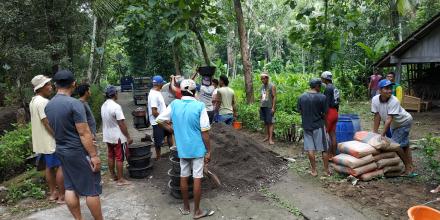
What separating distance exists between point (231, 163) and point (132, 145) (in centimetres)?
188

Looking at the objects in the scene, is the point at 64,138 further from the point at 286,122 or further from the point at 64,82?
the point at 286,122

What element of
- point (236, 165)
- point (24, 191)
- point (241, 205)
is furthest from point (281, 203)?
point (24, 191)

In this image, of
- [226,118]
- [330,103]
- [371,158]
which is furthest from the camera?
[226,118]

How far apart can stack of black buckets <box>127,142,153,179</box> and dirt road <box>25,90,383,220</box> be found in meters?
0.44

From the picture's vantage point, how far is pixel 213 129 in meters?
7.95

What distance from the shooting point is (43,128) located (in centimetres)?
531

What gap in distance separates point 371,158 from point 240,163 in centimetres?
229

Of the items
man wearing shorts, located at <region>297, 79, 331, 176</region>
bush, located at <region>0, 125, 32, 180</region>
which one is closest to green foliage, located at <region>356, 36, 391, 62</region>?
man wearing shorts, located at <region>297, 79, 331, 176</region>

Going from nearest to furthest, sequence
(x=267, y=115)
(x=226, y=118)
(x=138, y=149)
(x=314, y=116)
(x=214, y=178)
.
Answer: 1. (x=214, y=178)
2. (x=314, y=116)
3. (x=138, y=149)
4. (x=267, y=115)
5. (x=226, y=118)

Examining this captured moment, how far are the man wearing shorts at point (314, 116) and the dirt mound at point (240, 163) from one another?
884mm

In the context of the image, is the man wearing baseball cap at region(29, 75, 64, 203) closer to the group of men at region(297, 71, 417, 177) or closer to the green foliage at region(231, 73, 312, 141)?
the group of men at region(297, 71, 417, 177)

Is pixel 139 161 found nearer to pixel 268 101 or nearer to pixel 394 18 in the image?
pixel 268 101

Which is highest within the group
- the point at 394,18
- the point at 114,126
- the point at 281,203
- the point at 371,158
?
the point at 394,18

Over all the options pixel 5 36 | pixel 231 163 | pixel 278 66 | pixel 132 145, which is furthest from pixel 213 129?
pixel 278 66
